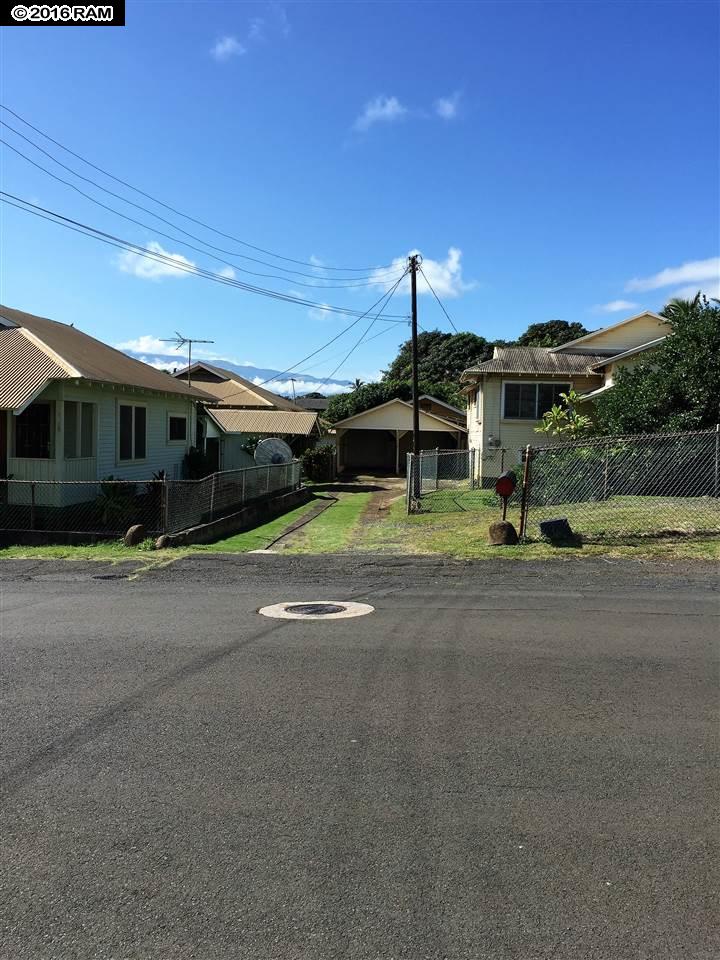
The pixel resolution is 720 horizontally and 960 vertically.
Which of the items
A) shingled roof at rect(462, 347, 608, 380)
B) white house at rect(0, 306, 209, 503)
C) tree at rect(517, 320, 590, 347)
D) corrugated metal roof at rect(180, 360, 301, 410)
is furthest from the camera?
tree at rect(517, 320, 590, 347)

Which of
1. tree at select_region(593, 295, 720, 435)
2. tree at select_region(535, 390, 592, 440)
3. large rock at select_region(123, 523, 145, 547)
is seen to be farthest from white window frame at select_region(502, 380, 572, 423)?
large rock at select_region(123, 523, 145, 547)

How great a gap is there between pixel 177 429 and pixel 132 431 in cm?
374

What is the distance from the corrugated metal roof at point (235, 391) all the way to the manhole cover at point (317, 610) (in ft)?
94.0

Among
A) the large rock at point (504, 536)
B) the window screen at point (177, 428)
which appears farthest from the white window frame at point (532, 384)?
the large rock at point (504, 536)

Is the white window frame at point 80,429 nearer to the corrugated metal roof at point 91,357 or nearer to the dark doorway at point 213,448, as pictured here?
the corrugated metal roof at point 91,357

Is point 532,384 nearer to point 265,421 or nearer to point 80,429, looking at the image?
point 265,421

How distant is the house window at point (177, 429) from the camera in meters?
21.7

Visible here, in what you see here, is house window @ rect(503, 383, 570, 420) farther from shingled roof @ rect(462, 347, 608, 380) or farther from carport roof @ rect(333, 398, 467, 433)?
carport roof @ rect(333, 398, 467, 433)

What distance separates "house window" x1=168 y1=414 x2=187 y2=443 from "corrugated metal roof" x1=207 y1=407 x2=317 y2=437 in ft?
26.7

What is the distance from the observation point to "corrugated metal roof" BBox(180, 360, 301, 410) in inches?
1480

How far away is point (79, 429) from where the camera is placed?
16.1 metres

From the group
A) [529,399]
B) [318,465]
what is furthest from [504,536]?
[318,465]

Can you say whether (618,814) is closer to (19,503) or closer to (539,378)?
(19,503)

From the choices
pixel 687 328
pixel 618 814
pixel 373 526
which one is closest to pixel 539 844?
pixel 618 814
